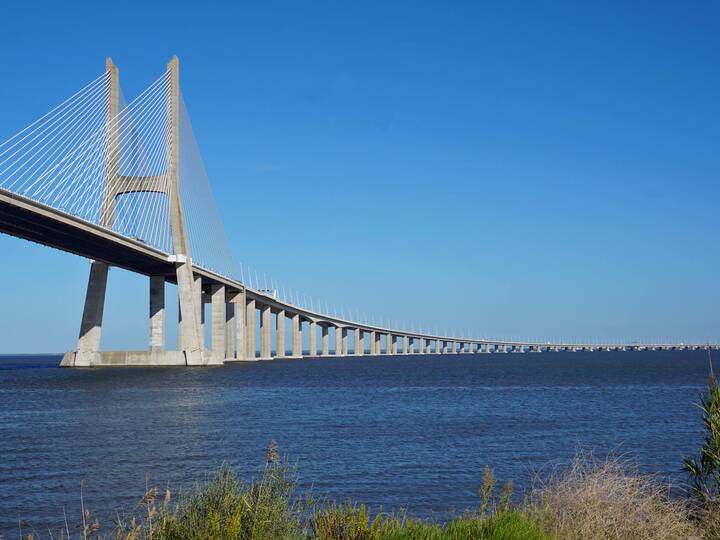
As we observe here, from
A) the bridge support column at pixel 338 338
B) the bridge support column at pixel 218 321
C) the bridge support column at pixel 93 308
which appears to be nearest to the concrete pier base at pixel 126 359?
the bridge support column at pixel 93 308

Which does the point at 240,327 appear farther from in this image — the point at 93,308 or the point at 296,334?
the point at 296,334

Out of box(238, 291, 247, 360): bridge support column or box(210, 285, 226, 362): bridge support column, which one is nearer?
A: box(210, 285, 226, 362): bridge support column

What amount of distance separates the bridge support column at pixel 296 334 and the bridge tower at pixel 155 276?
49.8 metres

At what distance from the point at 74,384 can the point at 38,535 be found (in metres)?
41.6

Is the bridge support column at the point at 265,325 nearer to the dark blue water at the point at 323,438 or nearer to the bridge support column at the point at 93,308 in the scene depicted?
the bridge support column at the point at 93,308

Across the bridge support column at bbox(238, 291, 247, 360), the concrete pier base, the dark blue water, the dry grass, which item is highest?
the bridge support column at bbox(238, 291, 247, 360)

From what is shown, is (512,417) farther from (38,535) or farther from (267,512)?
(267,512)

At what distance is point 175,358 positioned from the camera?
2884 inches

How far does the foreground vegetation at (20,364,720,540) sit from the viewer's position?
8.44 metres

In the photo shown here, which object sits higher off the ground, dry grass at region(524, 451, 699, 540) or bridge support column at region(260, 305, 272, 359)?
bridge support column at region(260, 305, 272, 359)

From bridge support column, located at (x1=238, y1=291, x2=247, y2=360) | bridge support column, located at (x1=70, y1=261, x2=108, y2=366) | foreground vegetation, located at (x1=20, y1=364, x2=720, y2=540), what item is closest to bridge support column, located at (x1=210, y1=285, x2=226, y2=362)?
bridge support column, located at (x1=238, y1=291, x2=247, y2=360)

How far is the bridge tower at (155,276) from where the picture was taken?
65812 mm

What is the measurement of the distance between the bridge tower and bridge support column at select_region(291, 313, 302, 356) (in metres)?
49.8

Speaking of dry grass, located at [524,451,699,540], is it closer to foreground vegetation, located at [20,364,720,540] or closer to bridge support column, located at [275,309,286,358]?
foreground vegetation, located at [20,364,720,540]
